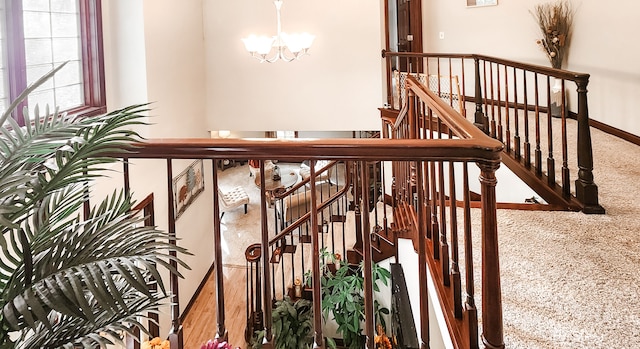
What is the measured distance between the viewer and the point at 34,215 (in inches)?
40.8

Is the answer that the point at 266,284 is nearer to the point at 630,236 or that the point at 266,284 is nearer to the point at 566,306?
the point at 566,306

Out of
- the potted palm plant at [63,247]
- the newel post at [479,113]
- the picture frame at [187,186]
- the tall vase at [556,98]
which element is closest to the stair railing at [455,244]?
the potted palm plant at [63,247]

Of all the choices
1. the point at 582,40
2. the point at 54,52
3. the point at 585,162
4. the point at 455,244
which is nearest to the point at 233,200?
the point at 54,52

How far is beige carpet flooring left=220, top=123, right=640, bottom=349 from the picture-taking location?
183cm

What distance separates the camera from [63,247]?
3.29ft

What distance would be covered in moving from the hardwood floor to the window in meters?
2.68

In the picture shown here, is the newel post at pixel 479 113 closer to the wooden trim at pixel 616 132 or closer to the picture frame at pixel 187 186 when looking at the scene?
the wooden trim at pixel 616 132

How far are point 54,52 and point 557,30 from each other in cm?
564

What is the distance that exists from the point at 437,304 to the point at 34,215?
1.74 meters

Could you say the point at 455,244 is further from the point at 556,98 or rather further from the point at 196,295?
the point at 556,98

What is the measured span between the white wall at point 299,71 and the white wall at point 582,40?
70.9 inches

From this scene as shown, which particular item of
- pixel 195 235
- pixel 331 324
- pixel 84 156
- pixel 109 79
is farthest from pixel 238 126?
pixel 84 156

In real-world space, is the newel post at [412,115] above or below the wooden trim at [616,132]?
above

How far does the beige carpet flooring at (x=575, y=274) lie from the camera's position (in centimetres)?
183
